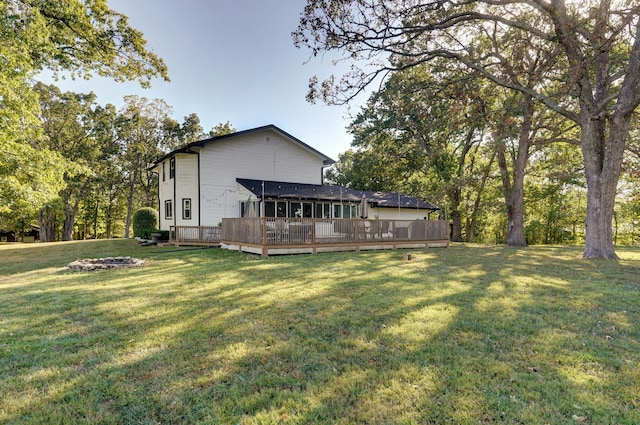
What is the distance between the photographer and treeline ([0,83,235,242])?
2609 centimetres

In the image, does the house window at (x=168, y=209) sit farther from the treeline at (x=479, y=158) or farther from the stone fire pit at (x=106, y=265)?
the treeline at (x=479, y=158)

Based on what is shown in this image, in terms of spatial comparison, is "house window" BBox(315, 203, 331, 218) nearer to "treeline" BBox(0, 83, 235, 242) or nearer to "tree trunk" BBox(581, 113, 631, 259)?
"tree trunk" BBox(581, 113, 631, 259)

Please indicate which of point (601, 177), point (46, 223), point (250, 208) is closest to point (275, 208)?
point (250, 208)

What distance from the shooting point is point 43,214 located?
2956cm

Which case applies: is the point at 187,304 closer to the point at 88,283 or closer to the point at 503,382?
the point at 88,283

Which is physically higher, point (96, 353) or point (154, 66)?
point (154, 66)

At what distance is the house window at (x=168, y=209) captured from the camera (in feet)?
65.0

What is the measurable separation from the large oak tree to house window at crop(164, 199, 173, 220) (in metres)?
13.5

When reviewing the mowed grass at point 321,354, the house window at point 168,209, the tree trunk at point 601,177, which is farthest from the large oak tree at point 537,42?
A: the house window at point 168,209

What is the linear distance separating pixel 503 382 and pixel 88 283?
27.0ft

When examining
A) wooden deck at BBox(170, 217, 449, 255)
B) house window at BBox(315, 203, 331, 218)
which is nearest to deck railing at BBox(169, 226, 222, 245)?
wooden deck at BBox(170, 217, 449, 255)

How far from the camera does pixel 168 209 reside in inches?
800

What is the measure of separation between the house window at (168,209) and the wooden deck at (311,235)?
2615 mm

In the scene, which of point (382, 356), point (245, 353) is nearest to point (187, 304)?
point (245, 353)
